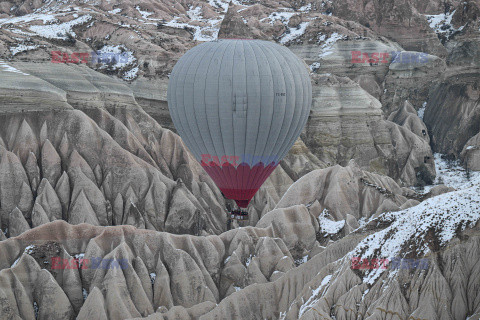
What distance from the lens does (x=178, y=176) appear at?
62688 millimetres

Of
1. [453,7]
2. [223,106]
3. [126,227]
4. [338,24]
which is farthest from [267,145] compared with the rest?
[453,7]

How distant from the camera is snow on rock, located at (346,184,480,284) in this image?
107ft

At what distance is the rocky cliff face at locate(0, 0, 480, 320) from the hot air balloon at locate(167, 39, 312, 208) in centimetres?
407

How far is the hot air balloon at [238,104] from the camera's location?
149 feet

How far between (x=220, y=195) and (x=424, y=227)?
3003 cm

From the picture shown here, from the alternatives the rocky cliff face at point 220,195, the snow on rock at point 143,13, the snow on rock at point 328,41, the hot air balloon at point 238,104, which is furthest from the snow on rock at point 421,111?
the hot air balloon at point 238,104

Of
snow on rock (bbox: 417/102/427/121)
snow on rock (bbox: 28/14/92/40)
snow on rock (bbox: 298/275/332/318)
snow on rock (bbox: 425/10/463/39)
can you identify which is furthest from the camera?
snow on rock (bbox: 425/10/463/39)

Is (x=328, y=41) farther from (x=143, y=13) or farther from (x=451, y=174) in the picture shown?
(x=143, y=13)

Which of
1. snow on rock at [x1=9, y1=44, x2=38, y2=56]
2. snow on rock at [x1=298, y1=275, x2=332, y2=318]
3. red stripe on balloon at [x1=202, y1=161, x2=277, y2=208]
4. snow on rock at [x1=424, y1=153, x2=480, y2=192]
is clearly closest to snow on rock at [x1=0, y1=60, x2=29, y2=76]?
snow on rock at [x1=9, y1=44, x2=38, y2=56]

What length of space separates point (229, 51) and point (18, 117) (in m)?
18.9

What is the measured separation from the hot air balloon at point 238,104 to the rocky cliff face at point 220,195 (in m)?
4.07

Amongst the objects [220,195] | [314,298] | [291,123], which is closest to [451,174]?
[220,195]

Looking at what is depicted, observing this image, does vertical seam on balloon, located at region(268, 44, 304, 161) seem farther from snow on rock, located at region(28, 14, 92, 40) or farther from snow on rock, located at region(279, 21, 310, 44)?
snow on rock, located at region(279, 21, 310, 44)

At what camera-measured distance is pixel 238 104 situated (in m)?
45.5
